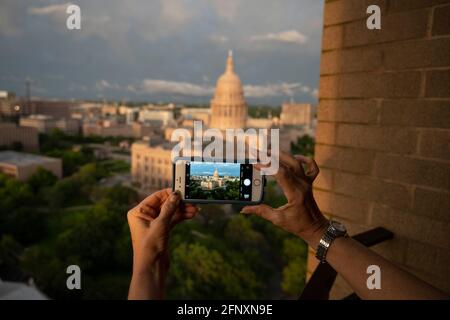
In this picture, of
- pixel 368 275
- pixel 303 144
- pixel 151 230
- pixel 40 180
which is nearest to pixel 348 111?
pixel 368 275

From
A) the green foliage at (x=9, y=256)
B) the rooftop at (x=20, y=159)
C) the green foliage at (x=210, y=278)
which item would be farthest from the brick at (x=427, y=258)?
the rooftop at (x=20, y=159)

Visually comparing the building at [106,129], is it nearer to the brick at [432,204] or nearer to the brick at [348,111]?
the brick at [348,111]

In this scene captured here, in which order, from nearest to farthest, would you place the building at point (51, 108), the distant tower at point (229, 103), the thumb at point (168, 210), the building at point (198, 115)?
the thumb at point (168, 210) < the distant tower at point (229, 103) < the building at point (198, 115) < the building at point (51, 108)

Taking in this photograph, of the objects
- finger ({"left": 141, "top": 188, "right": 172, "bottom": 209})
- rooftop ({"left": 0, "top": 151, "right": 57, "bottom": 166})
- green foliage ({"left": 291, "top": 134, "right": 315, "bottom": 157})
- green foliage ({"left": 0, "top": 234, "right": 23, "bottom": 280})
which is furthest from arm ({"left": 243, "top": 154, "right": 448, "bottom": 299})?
green foliage ({"left": 291, "top": 134, "right": 315, "bottom": 157})

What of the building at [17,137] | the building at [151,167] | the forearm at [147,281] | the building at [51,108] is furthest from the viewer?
the building at [51,108]

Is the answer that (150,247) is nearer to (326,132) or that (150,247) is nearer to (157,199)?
(157,199)
